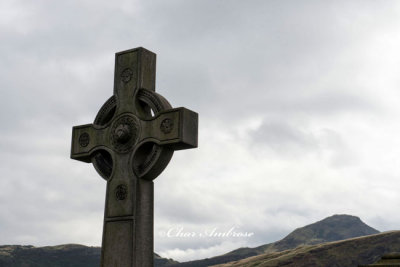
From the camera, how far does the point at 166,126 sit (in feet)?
40.0

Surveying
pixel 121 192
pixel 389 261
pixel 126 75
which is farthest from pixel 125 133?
pixel 389 261

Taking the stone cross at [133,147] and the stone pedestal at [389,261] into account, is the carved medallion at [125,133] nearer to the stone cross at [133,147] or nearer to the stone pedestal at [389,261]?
the stone cross at [133,147]

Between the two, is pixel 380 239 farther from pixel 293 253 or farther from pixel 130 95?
pixel 130 95

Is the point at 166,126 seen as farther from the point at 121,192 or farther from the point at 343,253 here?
the point at 343,253

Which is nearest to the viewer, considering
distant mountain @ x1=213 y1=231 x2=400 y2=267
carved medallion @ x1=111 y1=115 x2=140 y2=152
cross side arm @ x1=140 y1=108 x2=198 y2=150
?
cross side arm @ x1=140 y1=108 x2=198 y2=150

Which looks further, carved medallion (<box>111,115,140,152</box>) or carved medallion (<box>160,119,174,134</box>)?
carved medallion (<box>111,115,140,152</box>)

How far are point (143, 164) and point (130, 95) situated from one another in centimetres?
160

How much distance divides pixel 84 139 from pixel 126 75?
1.75m

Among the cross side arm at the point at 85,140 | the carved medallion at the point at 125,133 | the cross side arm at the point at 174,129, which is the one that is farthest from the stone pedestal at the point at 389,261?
the cross side arm at the point at 85,140

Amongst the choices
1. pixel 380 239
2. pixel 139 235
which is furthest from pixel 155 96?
pixel 380 239

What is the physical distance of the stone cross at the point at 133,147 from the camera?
39.6ft

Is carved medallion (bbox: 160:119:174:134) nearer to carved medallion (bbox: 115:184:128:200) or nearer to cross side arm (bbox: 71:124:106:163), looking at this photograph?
carved medallion (bbox: 115:184:128:200)

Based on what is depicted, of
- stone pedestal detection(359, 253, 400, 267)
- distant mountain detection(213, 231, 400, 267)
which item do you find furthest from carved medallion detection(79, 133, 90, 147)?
distant mountain detection(213, 231, 400, 267)

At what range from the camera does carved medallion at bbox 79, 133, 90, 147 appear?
13.7 m
